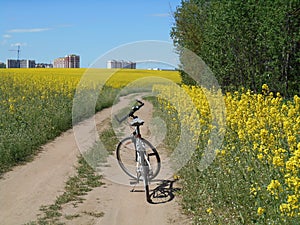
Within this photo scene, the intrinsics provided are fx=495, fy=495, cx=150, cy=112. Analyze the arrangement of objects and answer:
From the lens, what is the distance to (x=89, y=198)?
26.2 ft

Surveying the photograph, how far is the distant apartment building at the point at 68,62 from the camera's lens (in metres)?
52.9

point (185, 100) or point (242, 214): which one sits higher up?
point (185, 100)

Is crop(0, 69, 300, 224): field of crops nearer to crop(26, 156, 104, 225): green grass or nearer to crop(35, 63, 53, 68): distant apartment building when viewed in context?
crop(26, 156, 104, 225): green grass

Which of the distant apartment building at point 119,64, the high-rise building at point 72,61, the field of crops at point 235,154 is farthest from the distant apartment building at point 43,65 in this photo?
the distant apartment building at point 119,64

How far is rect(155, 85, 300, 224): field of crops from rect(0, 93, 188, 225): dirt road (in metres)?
0.40

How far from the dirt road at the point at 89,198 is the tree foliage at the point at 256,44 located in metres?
6.74

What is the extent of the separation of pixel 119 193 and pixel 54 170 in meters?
2.04

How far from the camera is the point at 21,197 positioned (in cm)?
792

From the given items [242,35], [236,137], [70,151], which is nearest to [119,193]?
[236,137]

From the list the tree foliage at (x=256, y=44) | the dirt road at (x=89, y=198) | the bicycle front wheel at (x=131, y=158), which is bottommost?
the dirt road at (x=89, y=198)

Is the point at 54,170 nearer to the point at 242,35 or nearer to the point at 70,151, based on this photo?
the point at 70,151

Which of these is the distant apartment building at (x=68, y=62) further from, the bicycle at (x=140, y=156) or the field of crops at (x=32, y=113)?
the bicycle at (x=140, y=156)

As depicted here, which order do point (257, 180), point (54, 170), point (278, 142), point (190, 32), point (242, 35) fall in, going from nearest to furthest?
point (257, 180) < point (278, 142) < point (54, 170) < point (242, 35) < point (190, 32)


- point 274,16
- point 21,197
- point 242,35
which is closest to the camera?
point 21,197
